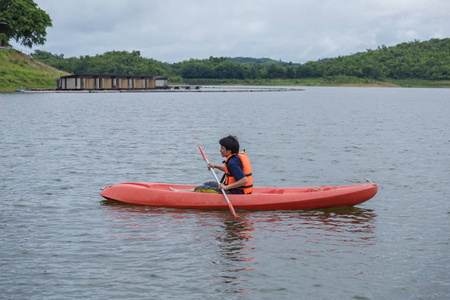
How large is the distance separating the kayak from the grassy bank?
89.5 metres

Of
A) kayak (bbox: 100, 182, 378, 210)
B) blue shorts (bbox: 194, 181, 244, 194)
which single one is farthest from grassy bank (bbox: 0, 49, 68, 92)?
blue shorts (bbox: 194, 181, 244, 194)

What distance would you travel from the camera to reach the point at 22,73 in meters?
104

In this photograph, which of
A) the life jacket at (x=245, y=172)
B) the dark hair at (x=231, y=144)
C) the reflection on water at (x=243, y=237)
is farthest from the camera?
the life jacket at (x=245, y=172)

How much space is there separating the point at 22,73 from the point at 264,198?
325 feet

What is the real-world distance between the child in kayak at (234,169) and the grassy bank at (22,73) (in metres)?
91.1

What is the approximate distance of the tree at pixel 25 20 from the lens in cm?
10725

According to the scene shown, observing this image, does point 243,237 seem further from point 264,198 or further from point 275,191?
point 275,191

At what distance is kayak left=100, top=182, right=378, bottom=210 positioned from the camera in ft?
48.3

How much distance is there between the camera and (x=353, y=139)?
119 feet

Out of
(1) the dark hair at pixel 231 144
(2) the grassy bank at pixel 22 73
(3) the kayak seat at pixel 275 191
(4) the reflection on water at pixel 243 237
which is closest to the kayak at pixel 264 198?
(3) the kayak seat at pixel 275 191

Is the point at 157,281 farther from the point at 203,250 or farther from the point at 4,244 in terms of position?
the point at 4,244

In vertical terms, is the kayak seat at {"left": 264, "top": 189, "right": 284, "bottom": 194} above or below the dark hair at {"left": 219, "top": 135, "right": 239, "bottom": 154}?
below

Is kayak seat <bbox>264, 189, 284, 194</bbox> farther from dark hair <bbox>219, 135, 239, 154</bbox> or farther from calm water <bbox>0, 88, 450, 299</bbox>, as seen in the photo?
dark hair <bbox>219, 135, 239, 154</bbox>

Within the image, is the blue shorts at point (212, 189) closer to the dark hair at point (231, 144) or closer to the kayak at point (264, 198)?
the kayak at point (264, 198)
